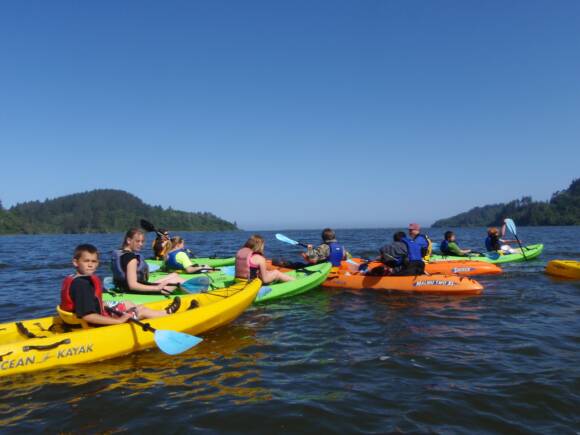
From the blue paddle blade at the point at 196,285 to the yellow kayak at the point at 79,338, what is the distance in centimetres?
152

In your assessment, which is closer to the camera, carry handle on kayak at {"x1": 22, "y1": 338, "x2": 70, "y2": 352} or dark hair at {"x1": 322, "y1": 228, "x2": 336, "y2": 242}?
carry handle on kayak at {"x1": 22, "y1": 338, "x2": 70, "y2": 352}

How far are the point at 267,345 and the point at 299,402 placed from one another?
1861mm

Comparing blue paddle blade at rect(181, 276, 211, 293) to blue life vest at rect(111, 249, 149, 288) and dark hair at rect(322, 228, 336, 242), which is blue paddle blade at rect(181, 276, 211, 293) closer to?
blue life vest at rect(111, 249, 149, 288)

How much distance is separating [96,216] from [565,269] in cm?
14389

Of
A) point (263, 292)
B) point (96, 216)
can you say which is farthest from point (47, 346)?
point (96, 216)


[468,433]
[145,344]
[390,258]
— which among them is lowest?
[468,433]

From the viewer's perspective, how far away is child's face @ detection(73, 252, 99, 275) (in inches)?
199

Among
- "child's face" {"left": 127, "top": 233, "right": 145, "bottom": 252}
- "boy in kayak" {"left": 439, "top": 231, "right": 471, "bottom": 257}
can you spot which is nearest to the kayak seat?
"child's face" {"left": 127, "top": 233, "right": 145, "bottom": 252}

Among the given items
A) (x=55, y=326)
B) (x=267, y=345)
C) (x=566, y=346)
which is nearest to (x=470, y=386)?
(x=566, y=346)

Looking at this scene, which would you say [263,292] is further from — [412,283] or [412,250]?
[412,250]

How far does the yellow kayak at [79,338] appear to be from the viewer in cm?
488

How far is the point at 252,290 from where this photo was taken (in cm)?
729

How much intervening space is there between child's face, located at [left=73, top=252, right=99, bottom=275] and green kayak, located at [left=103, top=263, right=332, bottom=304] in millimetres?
2183

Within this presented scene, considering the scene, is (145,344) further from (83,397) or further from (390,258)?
(390,258)
